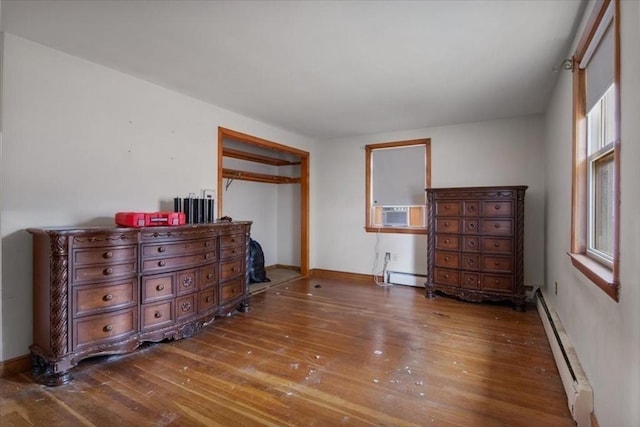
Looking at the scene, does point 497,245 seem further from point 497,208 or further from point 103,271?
point 103,271

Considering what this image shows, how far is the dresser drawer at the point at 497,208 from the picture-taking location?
3738mm

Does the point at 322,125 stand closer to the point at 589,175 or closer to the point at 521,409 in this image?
the point at 589,175

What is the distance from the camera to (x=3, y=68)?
219cm

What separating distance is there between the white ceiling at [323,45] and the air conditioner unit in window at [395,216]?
1.77m

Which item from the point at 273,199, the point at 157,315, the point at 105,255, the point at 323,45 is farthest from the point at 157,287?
the point at 273,199

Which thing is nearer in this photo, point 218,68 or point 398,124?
point 218,68

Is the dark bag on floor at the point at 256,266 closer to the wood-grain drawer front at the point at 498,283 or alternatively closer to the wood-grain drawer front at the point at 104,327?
the wood-grain drawer front at the point at 104,327

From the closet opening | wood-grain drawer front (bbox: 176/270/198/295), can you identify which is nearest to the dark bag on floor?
the closet opening

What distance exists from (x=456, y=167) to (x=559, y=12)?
269 cm

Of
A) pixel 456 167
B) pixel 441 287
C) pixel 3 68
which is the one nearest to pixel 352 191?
pixel 456 167

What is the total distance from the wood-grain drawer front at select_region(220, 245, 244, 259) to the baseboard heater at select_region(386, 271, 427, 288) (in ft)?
8.08

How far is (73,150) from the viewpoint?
2.54 m

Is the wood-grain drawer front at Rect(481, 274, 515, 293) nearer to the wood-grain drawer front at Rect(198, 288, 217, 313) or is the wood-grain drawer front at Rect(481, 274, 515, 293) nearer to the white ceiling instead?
the white ceiling

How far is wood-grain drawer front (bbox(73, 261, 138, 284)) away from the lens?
7.23 feet
